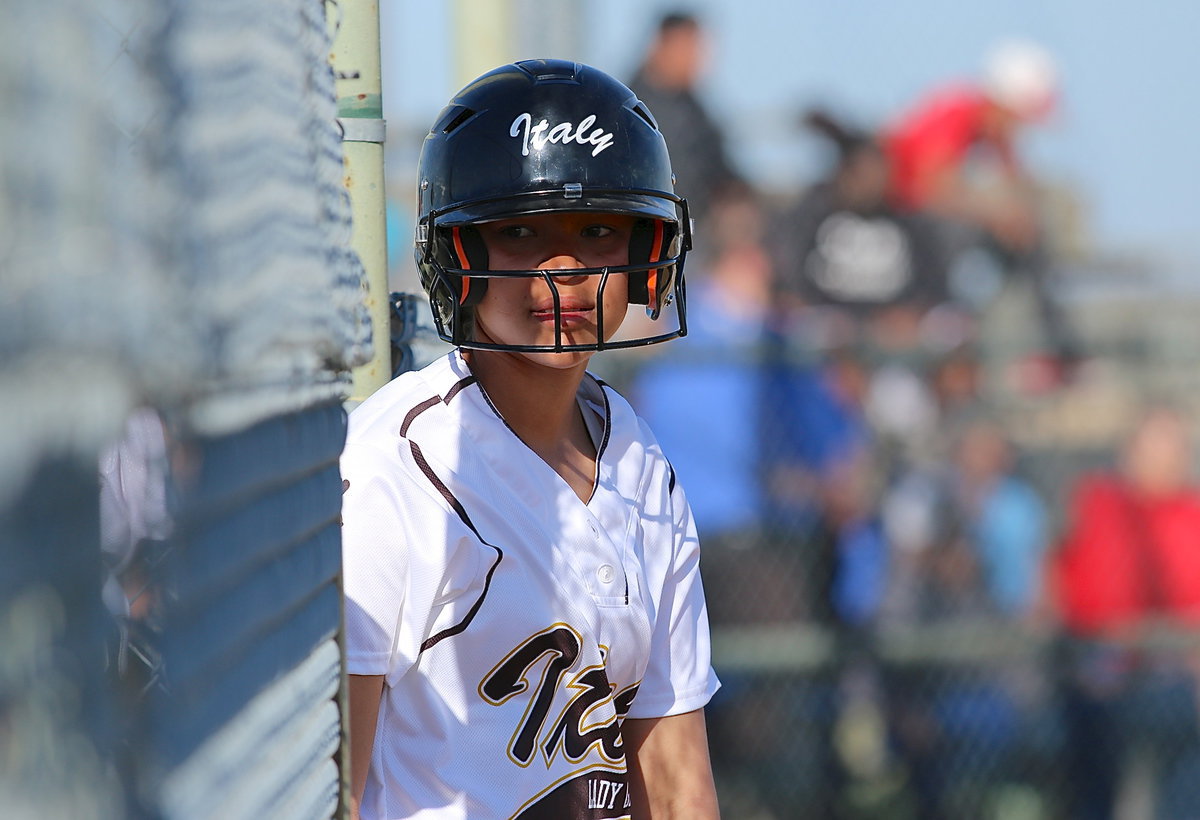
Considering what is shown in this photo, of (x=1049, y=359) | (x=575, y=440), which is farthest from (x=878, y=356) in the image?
(x=575, y=440)

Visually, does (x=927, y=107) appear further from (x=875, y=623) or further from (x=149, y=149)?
(x=149, y=149)

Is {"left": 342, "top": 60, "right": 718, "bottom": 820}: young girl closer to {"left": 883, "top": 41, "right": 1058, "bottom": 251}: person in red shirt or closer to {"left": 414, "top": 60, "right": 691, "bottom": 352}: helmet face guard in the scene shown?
{"left": 414, "top": 60, "right": 691, "bottom": 352}: helmet face guard

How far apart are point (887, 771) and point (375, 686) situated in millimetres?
3793

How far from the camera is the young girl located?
1.86 meters

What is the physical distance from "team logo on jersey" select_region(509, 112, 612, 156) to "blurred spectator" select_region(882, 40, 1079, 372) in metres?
3.60

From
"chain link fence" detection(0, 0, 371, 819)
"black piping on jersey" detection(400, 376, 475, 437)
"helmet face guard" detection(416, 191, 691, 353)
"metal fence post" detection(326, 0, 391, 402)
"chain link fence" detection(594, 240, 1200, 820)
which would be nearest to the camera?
"chain link fence" detection(0, 0, 371, 819)

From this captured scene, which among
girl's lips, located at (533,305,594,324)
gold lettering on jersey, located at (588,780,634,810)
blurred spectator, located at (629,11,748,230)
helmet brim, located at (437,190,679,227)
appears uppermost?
blurred spectator, located at (629,11,748,230)

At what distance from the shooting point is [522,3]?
5.36 m

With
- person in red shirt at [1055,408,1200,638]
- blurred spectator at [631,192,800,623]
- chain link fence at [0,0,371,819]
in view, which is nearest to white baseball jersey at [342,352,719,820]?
chain link fence at [0,0,371,819]

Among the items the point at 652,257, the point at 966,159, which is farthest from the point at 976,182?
the point at 652,257

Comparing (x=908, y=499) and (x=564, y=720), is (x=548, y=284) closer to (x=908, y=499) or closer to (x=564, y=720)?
(x=564, y=720)

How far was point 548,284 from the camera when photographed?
205 centimetres

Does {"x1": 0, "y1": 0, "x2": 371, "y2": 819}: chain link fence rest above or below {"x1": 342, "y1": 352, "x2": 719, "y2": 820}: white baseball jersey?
above

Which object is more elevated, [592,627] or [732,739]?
[592,627]
